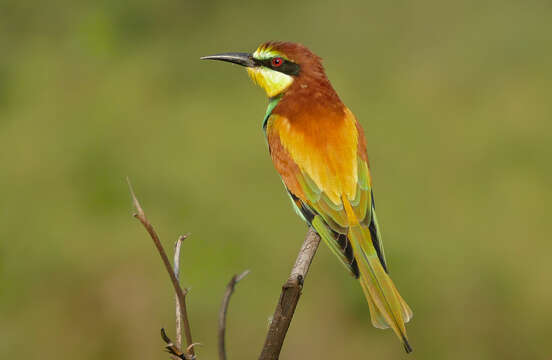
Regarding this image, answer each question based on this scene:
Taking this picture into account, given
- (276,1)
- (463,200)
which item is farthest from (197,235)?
(276,1)

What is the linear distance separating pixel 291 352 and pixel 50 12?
306cm

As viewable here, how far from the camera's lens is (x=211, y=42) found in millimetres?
4633

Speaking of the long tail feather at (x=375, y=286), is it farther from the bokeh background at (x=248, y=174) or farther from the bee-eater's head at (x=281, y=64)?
the bokeh background at (x=248, y=174)

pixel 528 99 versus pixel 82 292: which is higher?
pixel 82 292

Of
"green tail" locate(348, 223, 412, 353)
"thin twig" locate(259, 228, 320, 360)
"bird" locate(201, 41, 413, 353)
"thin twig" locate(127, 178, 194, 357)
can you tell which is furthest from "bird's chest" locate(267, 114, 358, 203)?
"thin twig" locate(127, 178, 194, 357)

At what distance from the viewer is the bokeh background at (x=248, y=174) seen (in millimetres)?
2871

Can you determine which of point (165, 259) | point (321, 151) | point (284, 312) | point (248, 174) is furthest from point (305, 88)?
point (248, 174)

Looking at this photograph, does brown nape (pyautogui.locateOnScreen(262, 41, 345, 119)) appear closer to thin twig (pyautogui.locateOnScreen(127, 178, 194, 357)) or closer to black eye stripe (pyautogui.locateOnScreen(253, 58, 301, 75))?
black eye stripe (pyautogui.locateOnScreen(253, 58, 301, 75))

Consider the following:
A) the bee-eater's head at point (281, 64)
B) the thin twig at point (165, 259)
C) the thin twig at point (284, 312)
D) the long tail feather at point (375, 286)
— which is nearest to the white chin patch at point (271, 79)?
the bee-eater's head at point (281, 64)

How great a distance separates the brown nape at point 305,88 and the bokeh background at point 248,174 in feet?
4.03

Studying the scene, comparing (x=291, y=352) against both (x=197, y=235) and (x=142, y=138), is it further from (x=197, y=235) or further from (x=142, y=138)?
(x=142, y=138)

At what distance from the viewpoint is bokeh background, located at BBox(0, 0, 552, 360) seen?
2871 mm

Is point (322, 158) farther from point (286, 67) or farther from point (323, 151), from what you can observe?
point (286, 67)

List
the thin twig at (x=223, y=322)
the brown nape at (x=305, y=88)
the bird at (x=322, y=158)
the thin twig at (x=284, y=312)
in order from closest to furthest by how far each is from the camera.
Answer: the thin twig at (x=223, y=322), the thin twig at (x=284, y=312), the bird at (x=322, y=158), the brown nape at (x=305, y=88)
